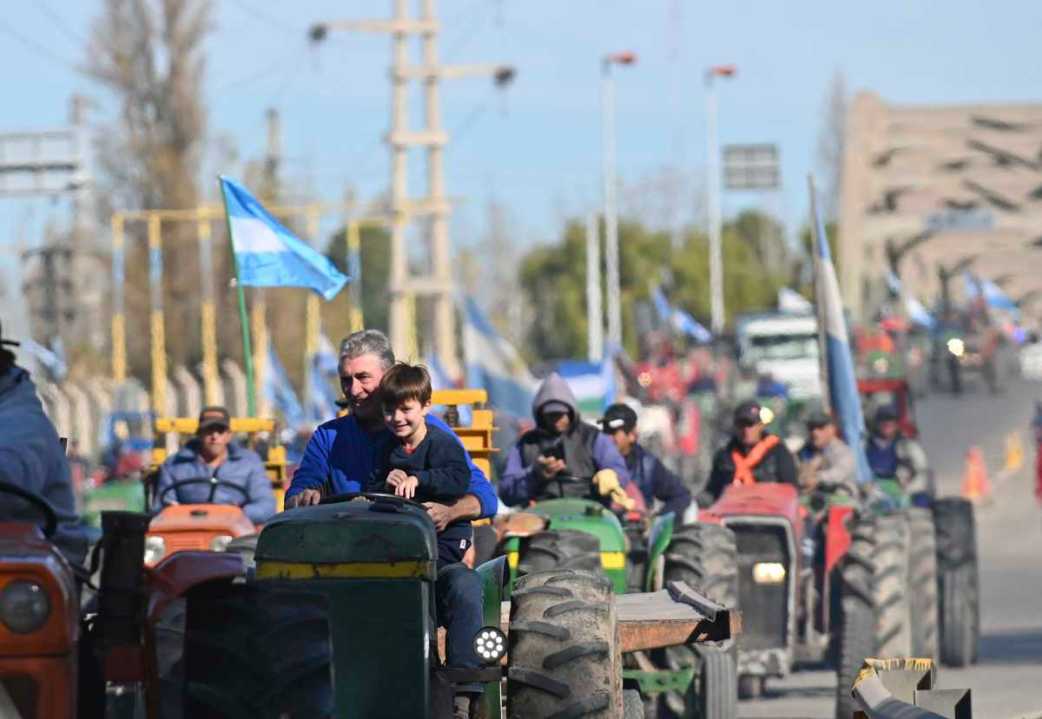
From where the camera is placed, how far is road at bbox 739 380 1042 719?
17.8 m

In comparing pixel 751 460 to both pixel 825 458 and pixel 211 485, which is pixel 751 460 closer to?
pixel 825 458

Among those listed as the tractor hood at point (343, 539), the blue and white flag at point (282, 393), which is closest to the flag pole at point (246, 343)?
the tractor hood at point (343, 539)

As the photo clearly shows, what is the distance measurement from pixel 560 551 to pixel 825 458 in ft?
27.5

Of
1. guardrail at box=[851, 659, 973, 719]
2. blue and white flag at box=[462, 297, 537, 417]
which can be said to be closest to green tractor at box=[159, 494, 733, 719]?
guardrail at box=[851, 659, 973, 719]

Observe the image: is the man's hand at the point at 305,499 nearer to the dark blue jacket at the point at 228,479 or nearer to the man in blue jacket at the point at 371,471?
the man in blue jacket at the point at 371,471

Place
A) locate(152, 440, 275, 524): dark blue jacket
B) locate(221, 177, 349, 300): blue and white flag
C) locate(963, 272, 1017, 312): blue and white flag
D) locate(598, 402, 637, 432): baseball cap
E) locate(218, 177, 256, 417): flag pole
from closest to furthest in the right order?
locate(152, 440, 275, 524): dark blue jacket < locate(598, 402, 637, 432): baseball cap < locate(218, 177, 256, 417): flag pole < locate(221, 177, 349, 300): blue and white flag < locate(963, 272, 1017, 312): blue and white flag

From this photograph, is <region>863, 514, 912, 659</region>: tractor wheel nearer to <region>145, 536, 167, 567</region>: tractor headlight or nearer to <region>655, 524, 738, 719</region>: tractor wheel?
<region>655, 524, 738, 719</region>: tractor wheel

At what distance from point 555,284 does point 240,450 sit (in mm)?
80306

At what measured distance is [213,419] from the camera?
18109 millimetres

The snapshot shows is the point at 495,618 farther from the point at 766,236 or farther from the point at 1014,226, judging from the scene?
the point at 766,236

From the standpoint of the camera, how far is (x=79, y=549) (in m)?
8.02

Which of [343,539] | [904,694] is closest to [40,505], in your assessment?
[343,539]

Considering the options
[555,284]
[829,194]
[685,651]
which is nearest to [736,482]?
[685,651]

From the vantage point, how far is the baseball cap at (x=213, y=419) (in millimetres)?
18047
